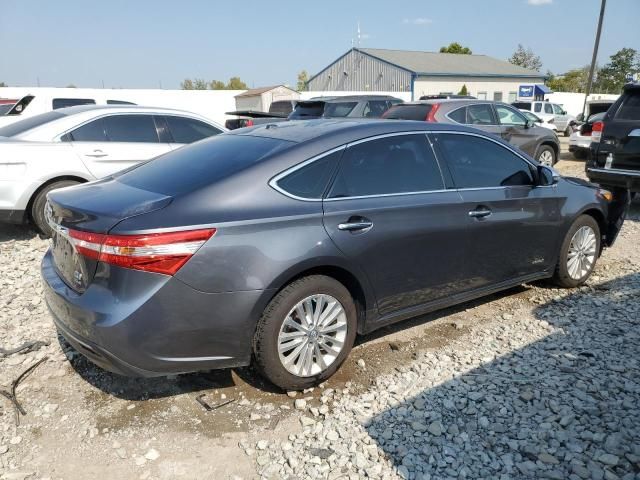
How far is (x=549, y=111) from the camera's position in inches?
1006

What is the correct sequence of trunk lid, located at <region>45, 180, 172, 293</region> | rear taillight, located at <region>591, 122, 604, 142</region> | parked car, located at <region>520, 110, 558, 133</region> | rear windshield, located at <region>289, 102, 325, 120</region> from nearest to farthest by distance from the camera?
trunk lid, located at <region>45, 180, 172, 293</region>
rear taillight, located at <region>591, 122, 604, 142</region>
parked car, located at <region>520, 110, 558, 133</region>
rear windshield, located at <region>289, 102, 325, 120</region>

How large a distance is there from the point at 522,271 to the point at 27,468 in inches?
145

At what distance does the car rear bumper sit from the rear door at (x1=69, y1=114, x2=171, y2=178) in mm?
4035

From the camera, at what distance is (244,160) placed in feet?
10.5

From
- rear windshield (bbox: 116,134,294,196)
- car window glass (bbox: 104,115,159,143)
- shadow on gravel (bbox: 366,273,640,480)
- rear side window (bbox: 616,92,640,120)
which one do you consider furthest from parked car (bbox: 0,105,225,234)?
rear side window (bbox: 616,92,640,120)

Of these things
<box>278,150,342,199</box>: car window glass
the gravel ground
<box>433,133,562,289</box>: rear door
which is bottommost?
the gravel ground

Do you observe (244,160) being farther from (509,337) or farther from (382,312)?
(509,337)

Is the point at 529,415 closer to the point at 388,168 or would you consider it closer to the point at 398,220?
the point at 398,220

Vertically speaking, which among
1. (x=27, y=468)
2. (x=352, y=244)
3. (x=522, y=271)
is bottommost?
(x=27, y=468)

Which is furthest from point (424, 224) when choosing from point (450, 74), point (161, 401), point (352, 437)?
point (450, 74)

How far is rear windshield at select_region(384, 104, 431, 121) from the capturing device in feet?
31.2

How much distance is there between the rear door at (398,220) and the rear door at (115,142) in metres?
4.31

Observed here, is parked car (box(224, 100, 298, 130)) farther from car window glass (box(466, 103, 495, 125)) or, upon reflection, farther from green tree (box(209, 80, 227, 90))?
green tree (box(209, 80, 227, 90))

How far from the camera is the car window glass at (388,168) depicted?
11.0 feet
